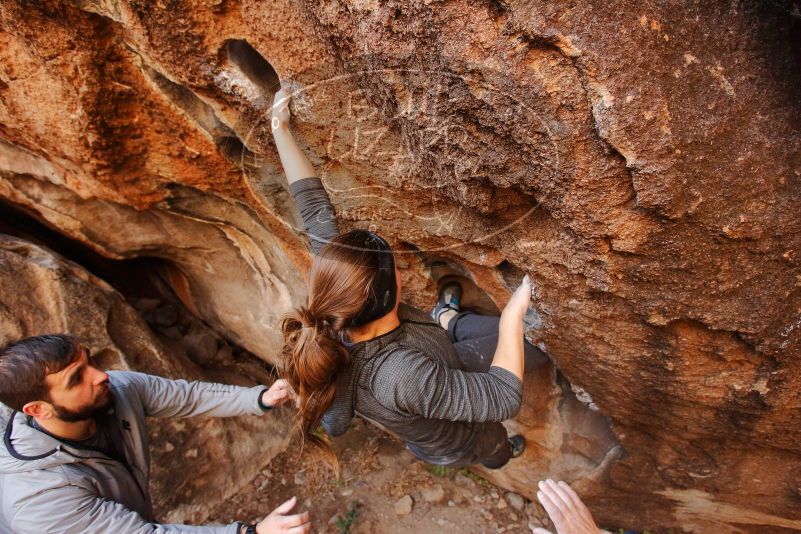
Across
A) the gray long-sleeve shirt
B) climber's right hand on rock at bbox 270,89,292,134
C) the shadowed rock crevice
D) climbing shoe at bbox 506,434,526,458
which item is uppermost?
the shadowed rock crevice

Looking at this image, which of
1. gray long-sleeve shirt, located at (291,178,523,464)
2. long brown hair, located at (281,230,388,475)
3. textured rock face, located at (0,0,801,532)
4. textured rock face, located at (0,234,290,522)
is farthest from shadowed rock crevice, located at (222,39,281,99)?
textured rock face, located at (0,234,290,522)

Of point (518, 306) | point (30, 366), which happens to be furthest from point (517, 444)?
point (30, 366)

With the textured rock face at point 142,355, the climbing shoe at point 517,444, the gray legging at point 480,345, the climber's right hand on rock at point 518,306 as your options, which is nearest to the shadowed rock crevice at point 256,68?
the climber's right hand on rock at point 518,306

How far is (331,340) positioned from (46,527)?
119 cm

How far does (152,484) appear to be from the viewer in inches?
110

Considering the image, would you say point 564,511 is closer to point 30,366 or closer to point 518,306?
point 518,306

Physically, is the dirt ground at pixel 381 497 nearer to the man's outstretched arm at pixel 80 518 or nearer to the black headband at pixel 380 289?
the man's outstretched arm at pixel 80 518

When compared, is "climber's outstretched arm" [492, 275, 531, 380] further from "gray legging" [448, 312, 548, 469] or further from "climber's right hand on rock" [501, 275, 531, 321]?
"gray legging" [448, 312, 548, 469]

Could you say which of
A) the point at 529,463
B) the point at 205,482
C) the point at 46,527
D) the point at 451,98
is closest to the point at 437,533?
the point at 529,463

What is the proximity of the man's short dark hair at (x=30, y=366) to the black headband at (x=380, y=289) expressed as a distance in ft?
3.71

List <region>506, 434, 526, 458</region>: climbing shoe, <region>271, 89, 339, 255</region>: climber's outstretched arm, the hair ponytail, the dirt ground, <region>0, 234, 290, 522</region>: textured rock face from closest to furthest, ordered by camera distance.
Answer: the hair ponytail < <region>271, 89, 339, 255</region>: climber's outstretched arm < <region>0, 234, 290, 522</region>: textured rock face < <region>506, 434, 526, 458</region>: climbing shoe < the dirt ground

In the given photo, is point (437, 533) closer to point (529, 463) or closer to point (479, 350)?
point (529, 463)

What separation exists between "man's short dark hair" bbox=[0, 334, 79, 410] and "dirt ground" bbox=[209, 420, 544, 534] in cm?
191

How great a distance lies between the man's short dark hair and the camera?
156 cm
